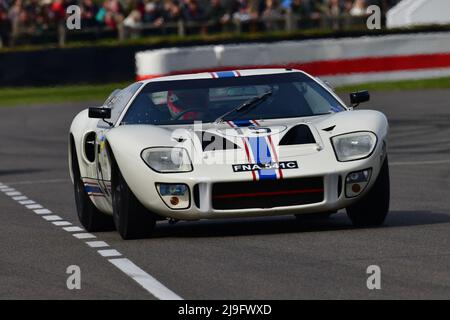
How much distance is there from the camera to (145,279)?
8398 mm

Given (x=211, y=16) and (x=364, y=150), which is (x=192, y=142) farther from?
(x=211, y=16)

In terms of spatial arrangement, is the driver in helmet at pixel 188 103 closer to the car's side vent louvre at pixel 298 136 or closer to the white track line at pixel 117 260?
the car's side vent louvre at pixel 298 136

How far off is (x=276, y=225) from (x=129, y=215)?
57.6 inches

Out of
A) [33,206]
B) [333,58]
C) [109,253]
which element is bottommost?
[333,58]

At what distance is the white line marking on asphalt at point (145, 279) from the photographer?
769cm

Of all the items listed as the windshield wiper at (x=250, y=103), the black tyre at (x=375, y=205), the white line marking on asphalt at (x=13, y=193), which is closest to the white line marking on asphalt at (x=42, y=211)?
the white line marking on asphalt at (x=13, y=193)

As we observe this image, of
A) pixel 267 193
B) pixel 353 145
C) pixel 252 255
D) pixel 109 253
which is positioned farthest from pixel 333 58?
pixel 252 255

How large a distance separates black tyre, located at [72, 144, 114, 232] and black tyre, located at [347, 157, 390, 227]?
6.56ft

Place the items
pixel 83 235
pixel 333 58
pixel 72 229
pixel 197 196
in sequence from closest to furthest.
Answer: pixel 197 196 < pixel 83 235 < pixel 72 229 < pixel 333 58

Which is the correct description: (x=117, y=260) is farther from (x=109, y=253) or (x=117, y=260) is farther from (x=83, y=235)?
(x=83, y=235)

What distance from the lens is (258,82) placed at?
37.8 feet

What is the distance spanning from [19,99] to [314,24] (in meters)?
7.97

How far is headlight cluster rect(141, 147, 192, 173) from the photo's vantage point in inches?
403
